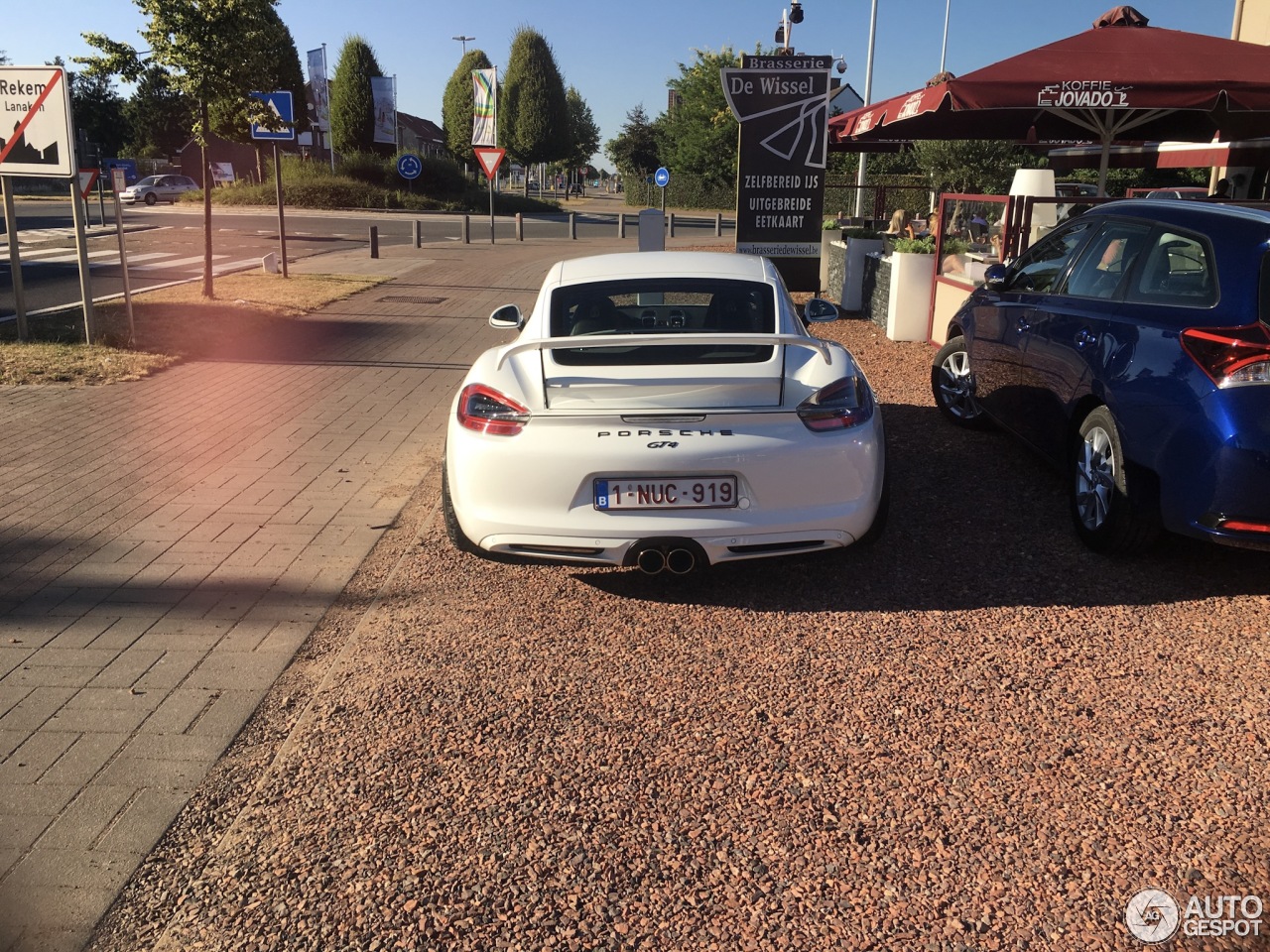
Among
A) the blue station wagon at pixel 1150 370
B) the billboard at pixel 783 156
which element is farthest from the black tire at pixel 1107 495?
the billboard at pixel 783 156

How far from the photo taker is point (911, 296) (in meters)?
11.8

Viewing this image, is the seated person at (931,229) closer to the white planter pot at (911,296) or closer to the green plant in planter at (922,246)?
the green plant in planter at (922,246)

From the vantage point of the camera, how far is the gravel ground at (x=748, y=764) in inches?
104

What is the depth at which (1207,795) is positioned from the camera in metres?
3.12

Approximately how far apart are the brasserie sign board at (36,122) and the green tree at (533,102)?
6266 centimetres

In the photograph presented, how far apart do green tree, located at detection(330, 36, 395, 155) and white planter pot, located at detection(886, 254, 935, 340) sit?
4827 cm

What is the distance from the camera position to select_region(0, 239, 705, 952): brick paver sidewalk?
3.09 m

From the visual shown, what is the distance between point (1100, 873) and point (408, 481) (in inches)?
188

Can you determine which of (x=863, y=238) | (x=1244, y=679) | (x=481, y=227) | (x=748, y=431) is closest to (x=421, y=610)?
(x=748, y=431)

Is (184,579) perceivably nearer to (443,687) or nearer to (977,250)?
(443,687)

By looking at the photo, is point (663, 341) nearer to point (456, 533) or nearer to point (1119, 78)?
point (456, 533)

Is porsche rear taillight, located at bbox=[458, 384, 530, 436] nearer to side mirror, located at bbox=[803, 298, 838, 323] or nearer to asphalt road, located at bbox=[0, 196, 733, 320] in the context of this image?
side mirror, located at bbox=[803, 298, 838, 323]

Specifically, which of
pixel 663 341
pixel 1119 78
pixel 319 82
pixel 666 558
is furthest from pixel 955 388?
pixel 319 82

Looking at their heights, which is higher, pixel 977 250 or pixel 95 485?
pixel 977 250
